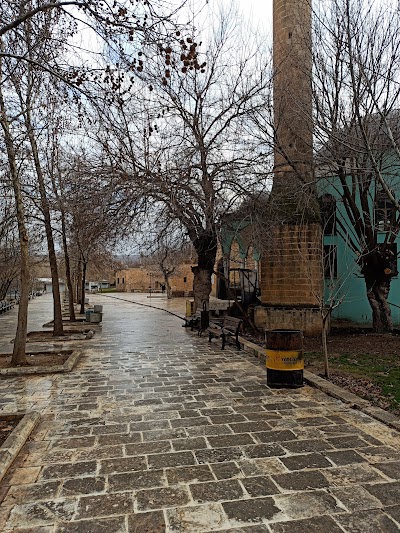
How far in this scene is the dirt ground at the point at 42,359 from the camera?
9.47 meters

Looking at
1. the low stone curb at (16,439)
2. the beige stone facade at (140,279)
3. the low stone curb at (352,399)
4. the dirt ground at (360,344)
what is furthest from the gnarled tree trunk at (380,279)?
the beige stone facade at (140,279)

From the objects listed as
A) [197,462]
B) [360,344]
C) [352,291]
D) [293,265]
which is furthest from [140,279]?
[197,462]

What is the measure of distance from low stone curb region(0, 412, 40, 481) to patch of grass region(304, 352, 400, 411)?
16.1 feet

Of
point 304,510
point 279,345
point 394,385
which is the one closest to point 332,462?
point 304,510

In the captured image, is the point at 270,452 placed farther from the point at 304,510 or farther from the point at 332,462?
the point at 304,510

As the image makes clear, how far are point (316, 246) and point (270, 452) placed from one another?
10.2 m

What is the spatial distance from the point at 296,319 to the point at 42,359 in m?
8.06

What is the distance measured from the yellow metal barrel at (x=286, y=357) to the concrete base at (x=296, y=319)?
699 cm

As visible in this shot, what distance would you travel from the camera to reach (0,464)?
402 centimetres

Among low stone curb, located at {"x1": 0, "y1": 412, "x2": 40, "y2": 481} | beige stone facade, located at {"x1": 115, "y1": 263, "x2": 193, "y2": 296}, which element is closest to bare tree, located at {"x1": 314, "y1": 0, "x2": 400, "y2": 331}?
low stone curb, located at {"x1": 0, "y1": 412, "x2": 40, "y2": 481}

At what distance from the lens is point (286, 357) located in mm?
7121

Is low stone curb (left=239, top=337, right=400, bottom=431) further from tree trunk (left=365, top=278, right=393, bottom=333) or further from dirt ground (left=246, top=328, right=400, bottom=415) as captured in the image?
tree trunk (left=365, top=278, right=393, bottom=333)

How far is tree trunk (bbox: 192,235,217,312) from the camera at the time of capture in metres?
15.5

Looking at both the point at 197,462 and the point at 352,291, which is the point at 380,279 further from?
the point at 197,462
